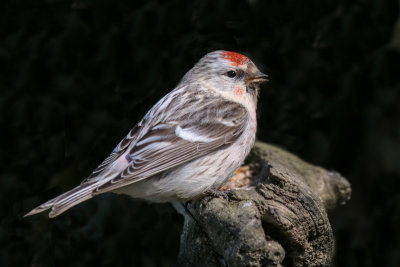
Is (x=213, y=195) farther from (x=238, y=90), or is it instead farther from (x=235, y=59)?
(x=235, y=59)

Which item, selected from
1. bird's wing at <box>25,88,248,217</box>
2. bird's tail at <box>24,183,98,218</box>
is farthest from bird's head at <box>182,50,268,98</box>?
bird's tail at <box>24,183,98,218</box>

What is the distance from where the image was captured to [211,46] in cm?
518

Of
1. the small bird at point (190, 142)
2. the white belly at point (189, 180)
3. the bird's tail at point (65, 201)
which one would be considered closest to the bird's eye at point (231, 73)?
the small bird at point (190, 142)

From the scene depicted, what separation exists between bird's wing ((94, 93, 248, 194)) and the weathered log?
16.6 inches

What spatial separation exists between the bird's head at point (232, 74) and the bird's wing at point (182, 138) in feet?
0.57

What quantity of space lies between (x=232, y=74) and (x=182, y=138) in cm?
83

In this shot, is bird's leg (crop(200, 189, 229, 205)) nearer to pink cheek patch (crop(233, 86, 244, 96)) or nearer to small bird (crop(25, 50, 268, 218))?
small bird (crop(25, 50, 268, 218))

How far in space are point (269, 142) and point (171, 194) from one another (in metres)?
1.95

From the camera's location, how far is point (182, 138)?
3832mm

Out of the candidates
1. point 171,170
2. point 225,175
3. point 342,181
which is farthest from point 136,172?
point 342,181

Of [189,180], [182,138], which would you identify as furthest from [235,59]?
[189,180]

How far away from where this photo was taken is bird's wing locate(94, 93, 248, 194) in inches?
142

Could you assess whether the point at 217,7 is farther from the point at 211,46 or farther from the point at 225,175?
the point at 225,175

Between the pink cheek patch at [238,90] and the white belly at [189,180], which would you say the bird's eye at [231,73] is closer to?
the pink cheek patch at [238,90]
